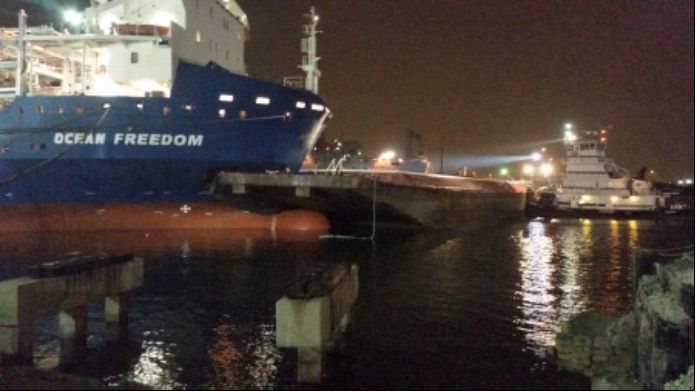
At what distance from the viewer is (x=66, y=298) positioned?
9.92 metres

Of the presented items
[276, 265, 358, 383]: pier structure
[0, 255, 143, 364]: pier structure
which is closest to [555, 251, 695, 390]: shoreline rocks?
[276, 265, 358, 383]: pier structure

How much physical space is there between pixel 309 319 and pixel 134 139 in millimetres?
19386

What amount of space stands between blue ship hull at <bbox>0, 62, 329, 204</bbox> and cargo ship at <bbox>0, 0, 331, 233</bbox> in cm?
4

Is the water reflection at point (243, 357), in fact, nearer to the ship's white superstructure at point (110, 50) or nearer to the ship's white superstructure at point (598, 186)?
the ship's white superstructure at point (110, 50)

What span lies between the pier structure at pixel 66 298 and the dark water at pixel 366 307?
50 centimetres

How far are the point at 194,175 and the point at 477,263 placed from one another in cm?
1199

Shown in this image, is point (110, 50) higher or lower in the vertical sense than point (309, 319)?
higher

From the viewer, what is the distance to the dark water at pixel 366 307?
1009 cm

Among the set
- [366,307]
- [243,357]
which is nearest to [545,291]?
[366,307]

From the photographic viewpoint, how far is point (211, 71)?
26297 mm

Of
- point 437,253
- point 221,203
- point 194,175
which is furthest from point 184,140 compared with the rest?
point 437,253

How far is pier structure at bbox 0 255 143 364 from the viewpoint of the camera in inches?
352

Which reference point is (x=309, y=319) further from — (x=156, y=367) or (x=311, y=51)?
(x=311, y=51)

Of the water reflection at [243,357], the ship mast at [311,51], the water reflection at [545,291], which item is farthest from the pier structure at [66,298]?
the ship mast at [311,51]
